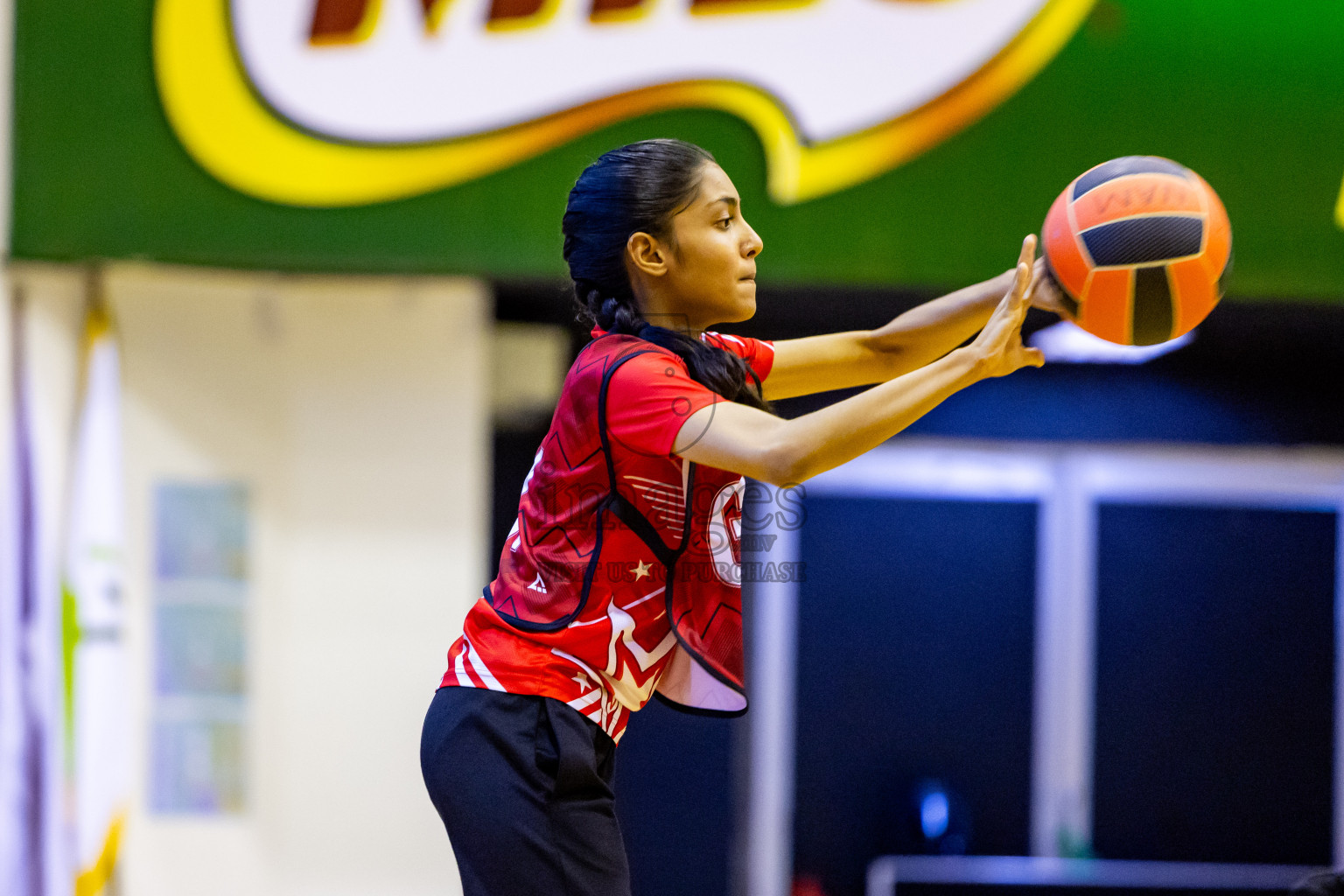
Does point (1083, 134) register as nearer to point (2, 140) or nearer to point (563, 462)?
point (563, 462)

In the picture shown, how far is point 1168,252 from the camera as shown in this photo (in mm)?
2258

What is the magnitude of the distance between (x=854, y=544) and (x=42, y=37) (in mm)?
3937

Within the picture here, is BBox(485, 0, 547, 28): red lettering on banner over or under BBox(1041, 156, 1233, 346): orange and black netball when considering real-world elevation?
over

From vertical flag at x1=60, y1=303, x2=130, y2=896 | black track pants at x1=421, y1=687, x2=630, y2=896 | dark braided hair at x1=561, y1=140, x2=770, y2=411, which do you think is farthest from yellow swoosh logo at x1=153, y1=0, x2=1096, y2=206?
black track pants at x1=421, y1=687, x2=630, y2=896

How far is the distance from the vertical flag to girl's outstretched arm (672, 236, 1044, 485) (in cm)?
330

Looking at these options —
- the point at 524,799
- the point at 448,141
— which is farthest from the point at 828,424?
the point at 448,141

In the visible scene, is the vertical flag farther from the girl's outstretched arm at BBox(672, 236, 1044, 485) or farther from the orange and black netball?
the orange and black netball

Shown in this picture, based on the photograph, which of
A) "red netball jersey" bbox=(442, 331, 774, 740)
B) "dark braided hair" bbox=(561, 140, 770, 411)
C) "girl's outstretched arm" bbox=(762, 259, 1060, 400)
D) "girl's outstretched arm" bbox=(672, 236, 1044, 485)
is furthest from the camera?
"girl's outstretched arm" bbox=(762, 259, 1060, 400)

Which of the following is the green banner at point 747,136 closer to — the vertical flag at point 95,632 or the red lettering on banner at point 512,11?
the red lettering on banner at point 512,11

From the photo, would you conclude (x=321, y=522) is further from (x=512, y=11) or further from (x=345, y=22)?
(x=512, y=11)

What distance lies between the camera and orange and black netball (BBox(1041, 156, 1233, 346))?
2.26 meters

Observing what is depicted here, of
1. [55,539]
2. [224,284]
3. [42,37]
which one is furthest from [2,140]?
[55,539]

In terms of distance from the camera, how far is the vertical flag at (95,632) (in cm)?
440

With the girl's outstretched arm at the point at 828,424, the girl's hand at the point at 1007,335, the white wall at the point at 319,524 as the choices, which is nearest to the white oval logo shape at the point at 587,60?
the white wall at the point at 319,524
